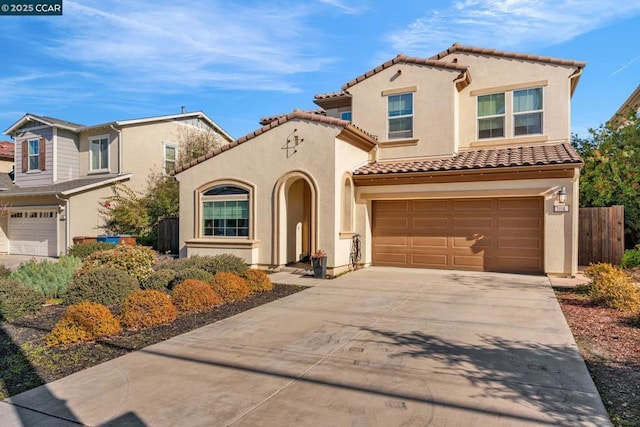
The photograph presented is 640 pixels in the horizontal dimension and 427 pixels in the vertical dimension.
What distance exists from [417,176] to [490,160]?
7.43 ft

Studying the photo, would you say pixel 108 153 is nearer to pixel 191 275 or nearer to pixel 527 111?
pixel 191 275

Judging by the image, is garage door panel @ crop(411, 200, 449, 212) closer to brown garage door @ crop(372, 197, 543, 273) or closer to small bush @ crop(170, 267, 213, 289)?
brown garage door @ crop(372, 197, 543, 273)

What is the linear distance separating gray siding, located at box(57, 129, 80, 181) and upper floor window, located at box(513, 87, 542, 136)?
70.2ft

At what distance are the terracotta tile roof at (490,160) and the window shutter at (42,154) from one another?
1761 cm

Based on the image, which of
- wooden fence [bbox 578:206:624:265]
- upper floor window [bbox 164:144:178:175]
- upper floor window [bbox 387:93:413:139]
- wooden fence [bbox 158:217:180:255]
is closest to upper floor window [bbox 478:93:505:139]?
upper floor window [bbox 387:93:413:139]

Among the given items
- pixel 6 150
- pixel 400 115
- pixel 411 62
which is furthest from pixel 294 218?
pixel 6 150

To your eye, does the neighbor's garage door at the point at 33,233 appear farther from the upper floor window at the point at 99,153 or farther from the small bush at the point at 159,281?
the small bush at the point at 159,281

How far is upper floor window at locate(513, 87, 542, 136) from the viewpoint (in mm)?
14090

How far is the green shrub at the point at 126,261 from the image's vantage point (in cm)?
999

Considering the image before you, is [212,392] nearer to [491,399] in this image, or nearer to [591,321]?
[491,399]

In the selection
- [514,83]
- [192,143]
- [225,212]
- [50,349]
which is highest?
[514,83]

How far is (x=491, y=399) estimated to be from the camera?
13.4 ft

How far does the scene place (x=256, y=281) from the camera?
10.1 metres

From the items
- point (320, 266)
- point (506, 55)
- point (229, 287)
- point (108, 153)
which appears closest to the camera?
point (229, 287)
